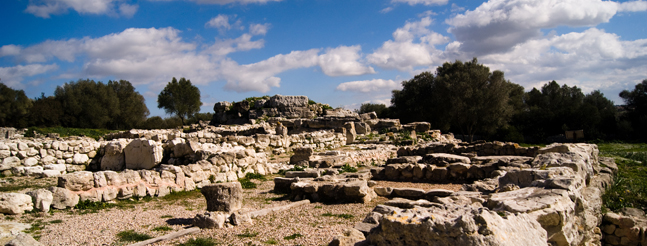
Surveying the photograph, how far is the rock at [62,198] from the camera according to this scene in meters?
7.01

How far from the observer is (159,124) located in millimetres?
47750

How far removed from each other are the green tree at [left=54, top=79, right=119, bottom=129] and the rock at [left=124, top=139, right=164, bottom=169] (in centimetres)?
3293

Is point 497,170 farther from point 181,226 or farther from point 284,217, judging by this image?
point 181,226

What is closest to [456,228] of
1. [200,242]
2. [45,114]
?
[200,242]

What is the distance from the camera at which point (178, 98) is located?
44.2 m

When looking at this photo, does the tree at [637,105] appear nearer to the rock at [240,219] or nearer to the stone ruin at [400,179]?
the stone ruin at [400,179]

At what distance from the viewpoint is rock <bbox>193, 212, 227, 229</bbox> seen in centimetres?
583

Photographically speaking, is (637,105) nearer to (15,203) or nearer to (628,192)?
(628,192)

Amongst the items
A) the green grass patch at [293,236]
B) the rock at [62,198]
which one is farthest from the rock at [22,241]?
the green grass patch at [293,236]

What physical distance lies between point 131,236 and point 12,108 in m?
44.9

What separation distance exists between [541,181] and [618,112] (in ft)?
132

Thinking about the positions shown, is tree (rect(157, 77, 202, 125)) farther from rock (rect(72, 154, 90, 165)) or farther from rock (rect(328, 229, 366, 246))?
rock (rect(328, 229, 366, 246))

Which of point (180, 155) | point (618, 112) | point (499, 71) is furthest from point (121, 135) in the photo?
point (618, 112)

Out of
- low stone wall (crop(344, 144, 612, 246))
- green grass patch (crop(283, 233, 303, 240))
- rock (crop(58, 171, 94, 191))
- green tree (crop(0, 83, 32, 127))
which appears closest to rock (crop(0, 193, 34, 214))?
rock (crop(58, 171, 94, 191))
